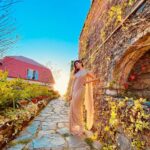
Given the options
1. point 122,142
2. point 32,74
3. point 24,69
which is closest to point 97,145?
point 122,142

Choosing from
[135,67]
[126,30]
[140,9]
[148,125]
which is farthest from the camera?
[135,67]

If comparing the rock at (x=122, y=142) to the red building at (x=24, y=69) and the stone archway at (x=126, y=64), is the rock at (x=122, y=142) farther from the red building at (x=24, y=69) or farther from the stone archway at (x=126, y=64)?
the red building at (x=24, y=69)

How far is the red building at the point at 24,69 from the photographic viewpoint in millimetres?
24859

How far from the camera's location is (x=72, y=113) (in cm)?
455

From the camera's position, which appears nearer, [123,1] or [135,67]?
[123,1]

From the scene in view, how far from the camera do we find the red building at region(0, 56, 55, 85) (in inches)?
979

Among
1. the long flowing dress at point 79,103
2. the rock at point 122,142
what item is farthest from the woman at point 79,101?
the rock at point 122,142

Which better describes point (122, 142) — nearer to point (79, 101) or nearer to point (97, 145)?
point (97, 145)

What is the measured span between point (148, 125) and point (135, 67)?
6.66 feet

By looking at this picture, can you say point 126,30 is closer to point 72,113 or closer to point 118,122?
point 118,122

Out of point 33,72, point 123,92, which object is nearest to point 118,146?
point 123,92

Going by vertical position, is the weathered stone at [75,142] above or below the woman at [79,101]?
below

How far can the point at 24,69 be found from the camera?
1051 inches

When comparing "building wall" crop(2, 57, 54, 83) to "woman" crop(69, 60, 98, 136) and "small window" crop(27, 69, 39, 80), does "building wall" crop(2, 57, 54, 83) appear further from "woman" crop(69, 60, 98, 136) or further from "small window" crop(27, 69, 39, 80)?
"woman" crop(69, 60, 98, 136)
